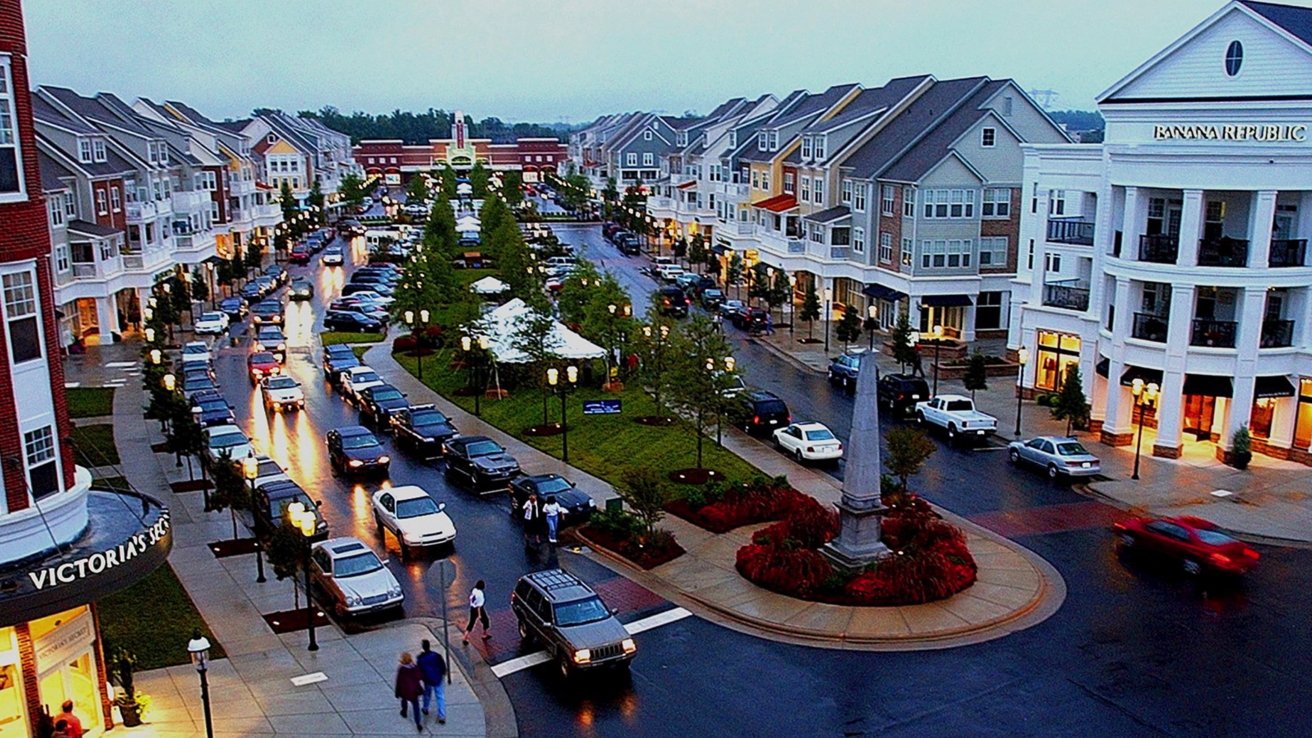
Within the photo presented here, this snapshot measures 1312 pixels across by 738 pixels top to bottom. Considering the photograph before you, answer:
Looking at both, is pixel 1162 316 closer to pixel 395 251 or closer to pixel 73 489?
pixel 73 489

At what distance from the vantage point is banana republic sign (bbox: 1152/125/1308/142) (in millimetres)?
34191

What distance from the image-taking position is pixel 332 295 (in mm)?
78812

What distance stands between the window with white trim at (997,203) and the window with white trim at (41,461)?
4894 cm

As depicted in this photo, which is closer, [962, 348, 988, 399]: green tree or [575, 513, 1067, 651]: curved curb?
[575, 513, 1067, 651]: curved curb

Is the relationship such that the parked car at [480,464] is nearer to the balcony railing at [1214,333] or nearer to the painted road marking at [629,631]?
the painted road marking at [629,631]

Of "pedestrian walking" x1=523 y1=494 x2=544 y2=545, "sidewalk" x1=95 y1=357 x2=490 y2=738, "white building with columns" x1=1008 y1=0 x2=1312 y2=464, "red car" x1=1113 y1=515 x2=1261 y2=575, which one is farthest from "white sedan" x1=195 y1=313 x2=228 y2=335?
"red car" x1=1113 y1=515 x2=1261 y2=575

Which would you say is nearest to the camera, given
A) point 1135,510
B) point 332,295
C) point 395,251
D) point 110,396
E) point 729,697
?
point 729,697

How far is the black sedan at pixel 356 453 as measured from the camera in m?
35.5

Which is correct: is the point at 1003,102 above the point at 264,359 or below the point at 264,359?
above

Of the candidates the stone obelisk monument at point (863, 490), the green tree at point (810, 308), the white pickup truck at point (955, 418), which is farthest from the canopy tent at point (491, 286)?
the stone obelisk monument at point (863, 490)

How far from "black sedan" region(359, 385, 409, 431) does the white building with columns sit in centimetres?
2748

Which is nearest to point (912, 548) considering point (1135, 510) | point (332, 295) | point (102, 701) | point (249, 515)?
point (1135, 510)

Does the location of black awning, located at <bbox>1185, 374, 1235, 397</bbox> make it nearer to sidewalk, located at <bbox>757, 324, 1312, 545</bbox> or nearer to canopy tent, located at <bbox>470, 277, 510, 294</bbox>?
sidewalk, located at <bbox>757, 324, 1312, 545</bbox>

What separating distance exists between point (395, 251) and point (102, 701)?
85.1 meters
